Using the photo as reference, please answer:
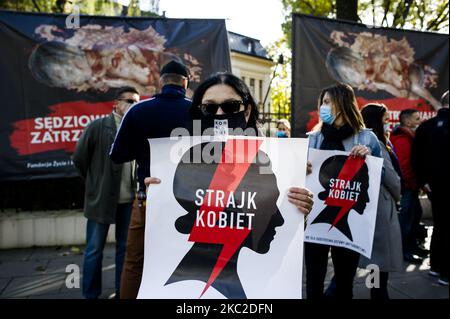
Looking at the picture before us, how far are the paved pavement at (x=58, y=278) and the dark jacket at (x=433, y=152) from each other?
109cm

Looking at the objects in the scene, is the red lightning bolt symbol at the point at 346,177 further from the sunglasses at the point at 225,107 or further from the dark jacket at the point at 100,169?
the dark jacket at the point at 100,169

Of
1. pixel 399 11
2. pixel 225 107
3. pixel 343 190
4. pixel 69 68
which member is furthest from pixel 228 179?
pixel 399 11

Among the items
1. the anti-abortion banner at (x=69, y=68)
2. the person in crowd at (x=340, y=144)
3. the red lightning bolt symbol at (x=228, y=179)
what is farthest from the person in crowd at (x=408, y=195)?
the red lightning bolt symbol at (x=228, y=179)

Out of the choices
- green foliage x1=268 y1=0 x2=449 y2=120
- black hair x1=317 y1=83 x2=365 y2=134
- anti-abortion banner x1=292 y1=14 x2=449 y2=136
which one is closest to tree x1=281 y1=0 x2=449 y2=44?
green foliage x1=268 y1=0 x2=449 y2=120

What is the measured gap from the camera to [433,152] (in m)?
4.50

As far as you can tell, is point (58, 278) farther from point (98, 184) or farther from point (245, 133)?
point (245, 133)

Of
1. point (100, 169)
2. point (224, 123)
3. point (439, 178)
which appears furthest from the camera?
point (439, 178)

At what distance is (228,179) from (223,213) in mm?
163

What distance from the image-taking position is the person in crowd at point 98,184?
12.1ft

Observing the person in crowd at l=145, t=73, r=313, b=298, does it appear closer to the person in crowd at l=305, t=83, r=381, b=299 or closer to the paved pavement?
the person in crowd at l=305, t=83, r=381, b=299

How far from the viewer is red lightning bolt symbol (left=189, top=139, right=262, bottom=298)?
1.86m

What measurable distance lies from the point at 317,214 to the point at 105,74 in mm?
3850

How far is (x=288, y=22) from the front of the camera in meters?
14.9

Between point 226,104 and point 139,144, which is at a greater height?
point 226,104
